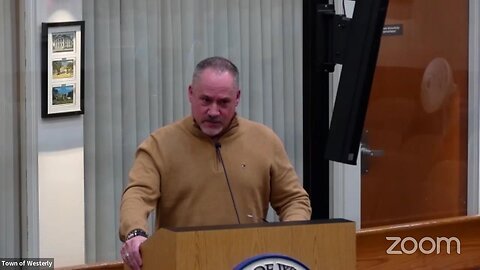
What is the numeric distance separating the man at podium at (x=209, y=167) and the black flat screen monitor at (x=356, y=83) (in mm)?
319

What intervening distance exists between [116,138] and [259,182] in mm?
2210

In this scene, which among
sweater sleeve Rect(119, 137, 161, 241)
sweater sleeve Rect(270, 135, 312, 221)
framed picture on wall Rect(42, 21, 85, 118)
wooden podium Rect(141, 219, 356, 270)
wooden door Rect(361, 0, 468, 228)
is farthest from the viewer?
wooden door Rect(361, 0, 468, 228)

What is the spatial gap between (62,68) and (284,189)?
216cm

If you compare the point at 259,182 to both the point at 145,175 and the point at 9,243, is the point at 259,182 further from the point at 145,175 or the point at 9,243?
the point at 9,243

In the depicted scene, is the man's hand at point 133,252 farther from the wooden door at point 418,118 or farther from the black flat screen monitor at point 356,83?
the wooden door at point 418,118

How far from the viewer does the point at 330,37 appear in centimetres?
618

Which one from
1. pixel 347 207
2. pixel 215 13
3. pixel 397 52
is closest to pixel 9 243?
pixel 215 13

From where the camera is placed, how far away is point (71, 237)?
23.5ft

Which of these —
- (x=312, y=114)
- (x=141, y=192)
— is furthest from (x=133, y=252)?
(x=312, y=114)

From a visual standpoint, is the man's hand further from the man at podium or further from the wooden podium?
the man at podium

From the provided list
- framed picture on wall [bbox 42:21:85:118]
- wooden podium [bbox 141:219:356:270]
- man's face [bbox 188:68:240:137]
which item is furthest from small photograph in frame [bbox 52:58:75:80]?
wooden podium [bbox 141:219:356:270]

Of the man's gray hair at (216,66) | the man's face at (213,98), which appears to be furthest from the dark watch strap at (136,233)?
the man's gray hair at (216,66)

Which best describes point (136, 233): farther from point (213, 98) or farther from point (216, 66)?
point (216, 66)

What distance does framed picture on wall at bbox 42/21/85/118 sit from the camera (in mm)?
6859
